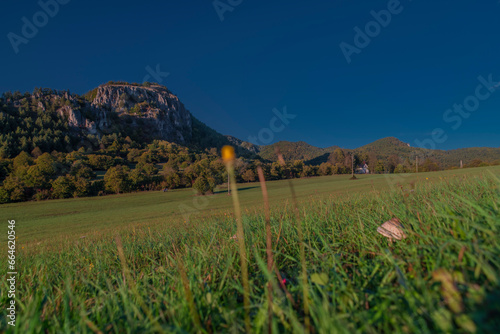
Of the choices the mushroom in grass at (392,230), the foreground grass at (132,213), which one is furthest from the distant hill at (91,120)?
the mushroom in grass at (392,230)

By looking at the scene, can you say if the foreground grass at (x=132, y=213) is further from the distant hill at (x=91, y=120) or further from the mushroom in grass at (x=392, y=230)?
the distant hill at (x=91, y=120)

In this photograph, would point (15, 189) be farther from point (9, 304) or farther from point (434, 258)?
point (434, 258)

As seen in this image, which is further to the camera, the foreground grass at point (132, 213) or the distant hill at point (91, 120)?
the distant hill at point (91, 120)

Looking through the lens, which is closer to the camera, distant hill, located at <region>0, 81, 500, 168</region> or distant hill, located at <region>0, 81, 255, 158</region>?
distant hill, located at <region>0, 81, 500, 168</region>

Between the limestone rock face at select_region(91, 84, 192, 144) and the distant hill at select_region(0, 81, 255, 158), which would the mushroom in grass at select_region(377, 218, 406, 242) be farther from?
the limestone rock face at select_region(91, 84, 192, 144)

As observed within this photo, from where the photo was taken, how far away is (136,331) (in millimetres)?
1159

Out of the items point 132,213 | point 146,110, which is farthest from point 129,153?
point 146,110

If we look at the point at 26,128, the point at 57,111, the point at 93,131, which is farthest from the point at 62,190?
the point at 57,111

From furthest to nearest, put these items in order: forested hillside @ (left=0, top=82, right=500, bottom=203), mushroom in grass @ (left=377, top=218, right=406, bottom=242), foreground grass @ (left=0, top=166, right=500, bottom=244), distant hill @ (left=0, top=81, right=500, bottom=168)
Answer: distant hill @ (left=0, top=81, right=500, bottom=168)
forested hillside @ (left=0, top=82, right=500, bottom=203)
foreground grass @ (left=0, top=166, right=500, bottom=244)
mushroom in grass @ (left=377, top=218, right=406, bottom=242)

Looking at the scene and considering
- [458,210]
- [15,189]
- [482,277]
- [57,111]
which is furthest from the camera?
[57,111]

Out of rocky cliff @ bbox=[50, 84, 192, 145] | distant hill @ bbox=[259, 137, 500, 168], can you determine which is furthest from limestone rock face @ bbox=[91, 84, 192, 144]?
distant hill @ bbox=[259, 137, 500, 168]

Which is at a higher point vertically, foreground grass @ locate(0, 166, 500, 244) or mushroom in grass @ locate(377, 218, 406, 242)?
mushroom in grass @ locate(377, 218, 406, 242)

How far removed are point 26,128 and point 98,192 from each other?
265 feet

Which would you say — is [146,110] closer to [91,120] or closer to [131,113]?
[131,113]
